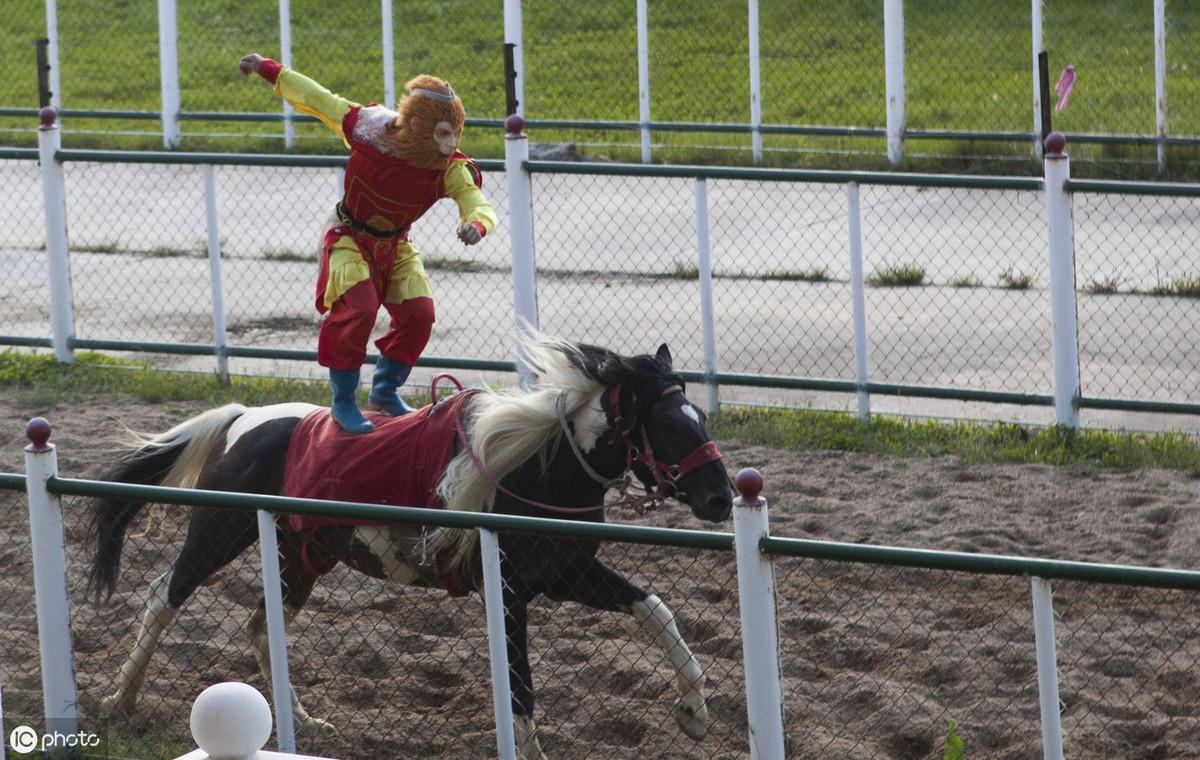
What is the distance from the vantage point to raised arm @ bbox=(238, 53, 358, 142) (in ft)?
20.0

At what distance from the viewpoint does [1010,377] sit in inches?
363

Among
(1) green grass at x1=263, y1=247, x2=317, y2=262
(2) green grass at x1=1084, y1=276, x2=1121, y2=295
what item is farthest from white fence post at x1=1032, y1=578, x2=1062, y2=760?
(1) green grass at x1=263, y1=247, x2=317, y2=262

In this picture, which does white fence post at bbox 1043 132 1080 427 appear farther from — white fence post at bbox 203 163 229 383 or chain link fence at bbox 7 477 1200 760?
white fence post at bbox 203 163 229 383

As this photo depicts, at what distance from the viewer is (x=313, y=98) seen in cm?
614

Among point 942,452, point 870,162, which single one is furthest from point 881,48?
point 942,452

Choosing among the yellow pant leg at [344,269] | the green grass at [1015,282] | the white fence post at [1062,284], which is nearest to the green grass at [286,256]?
the green grass at [1015,282]

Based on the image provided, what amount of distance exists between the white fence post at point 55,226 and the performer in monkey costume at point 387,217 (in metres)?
3.78

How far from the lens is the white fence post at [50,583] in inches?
188

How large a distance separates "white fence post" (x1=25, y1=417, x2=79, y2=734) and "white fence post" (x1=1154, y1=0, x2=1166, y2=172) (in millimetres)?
10437

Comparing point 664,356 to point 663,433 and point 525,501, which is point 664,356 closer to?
point 663,433

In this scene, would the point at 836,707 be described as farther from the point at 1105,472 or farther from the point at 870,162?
the point at 870,162

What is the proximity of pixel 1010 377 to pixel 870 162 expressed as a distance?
18.7ft

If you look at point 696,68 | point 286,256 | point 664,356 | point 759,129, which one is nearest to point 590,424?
point 664,356

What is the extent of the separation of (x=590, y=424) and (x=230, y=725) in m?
2.42
